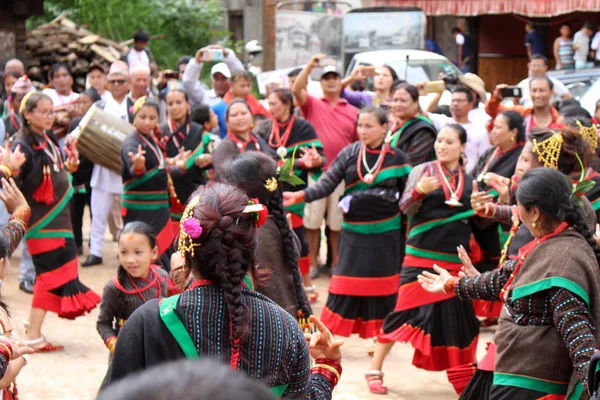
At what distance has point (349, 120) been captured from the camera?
8.67 metres

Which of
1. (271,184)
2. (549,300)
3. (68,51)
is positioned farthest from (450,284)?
(68,51)

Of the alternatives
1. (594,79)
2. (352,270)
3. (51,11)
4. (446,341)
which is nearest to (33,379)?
(352,270)

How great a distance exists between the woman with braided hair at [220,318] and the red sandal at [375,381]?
3333 millimetres

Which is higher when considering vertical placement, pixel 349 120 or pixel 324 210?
pixel 349 120

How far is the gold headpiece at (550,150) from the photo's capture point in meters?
4.59

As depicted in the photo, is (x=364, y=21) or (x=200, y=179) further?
(x=364, y=21)

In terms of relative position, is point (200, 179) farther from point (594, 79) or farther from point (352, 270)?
point (594, 79)

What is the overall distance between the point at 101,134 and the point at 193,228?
5.89 meters

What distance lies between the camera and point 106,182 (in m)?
8.98

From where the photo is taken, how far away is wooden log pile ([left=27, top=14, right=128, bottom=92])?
15.2 metres

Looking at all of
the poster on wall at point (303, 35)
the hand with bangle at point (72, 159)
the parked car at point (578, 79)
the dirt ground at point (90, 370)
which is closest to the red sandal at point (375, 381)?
the dirt ground at point (90, 370)

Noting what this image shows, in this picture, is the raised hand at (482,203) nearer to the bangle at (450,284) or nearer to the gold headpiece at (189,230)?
the bangle at (450,284)

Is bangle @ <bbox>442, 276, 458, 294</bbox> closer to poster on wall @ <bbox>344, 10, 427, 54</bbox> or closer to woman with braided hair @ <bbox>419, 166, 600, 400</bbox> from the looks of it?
woman with braided hair @ <bbox>419, 166, 600, 400</bbox>

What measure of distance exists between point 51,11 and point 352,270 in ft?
47.9
